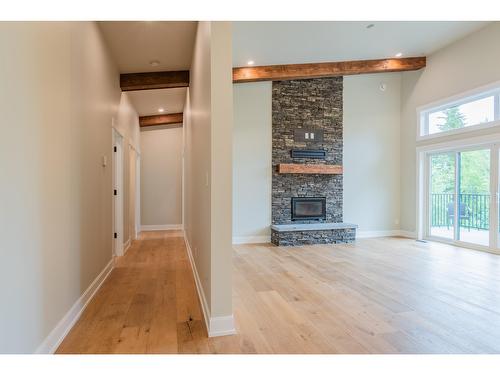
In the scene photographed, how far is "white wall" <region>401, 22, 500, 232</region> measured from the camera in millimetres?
4891

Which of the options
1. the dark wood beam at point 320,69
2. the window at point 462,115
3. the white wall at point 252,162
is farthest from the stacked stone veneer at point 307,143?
the window at point 462,115

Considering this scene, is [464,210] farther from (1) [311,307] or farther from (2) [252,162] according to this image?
(1) [311,307]

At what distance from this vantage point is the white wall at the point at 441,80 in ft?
16.0

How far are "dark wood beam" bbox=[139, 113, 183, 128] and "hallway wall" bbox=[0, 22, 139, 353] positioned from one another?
169 inches

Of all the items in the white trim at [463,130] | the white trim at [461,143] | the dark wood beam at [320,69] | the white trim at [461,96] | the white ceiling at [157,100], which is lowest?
the white trim at [461,143]

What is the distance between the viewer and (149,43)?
3682mm

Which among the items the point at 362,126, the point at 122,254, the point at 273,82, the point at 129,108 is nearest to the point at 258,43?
the point at 273,82

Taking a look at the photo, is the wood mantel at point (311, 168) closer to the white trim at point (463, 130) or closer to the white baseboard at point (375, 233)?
the white baseboard at point (375, 233)

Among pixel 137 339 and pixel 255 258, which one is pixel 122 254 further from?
pixel 137 339

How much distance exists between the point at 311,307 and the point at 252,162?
3.85m

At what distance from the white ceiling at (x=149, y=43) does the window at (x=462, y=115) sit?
4.98 metres
